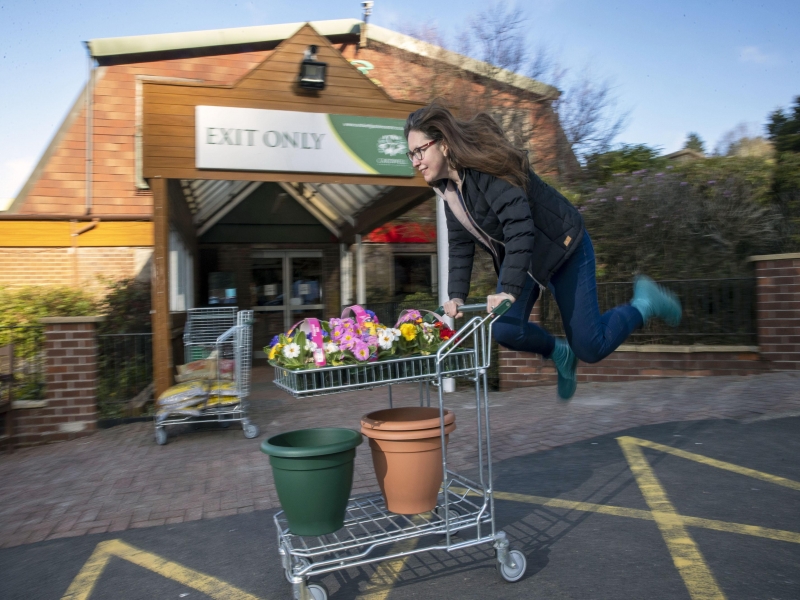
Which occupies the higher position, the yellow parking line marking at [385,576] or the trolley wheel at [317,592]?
the trolley wheel at [317,592]

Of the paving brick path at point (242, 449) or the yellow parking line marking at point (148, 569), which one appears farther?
the paving brick path at point (242, 449)

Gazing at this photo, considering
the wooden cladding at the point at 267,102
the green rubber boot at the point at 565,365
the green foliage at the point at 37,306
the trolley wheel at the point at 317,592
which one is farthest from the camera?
the green foliage at the point at 37,306

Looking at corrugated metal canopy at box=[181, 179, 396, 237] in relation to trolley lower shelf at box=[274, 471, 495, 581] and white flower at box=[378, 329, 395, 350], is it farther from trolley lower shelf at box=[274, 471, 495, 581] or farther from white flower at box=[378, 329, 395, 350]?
white flower at box=[378, 329, 395, 350]

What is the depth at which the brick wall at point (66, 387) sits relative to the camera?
659 cm

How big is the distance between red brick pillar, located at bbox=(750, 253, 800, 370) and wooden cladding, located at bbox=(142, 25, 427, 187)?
4.27 metres

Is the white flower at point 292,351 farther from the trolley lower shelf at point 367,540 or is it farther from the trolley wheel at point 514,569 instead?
the trolley wheel at point 514,569

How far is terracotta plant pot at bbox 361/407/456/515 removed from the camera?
9.65 feet

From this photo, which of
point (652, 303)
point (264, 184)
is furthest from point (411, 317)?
point (264, 184)

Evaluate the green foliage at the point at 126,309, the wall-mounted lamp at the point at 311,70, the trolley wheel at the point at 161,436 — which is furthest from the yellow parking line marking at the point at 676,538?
the green foliage at the point at 126,309

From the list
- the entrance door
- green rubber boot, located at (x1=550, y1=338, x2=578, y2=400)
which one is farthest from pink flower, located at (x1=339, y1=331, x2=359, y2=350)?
the entrance door

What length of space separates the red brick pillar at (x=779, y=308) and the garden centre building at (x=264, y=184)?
4345mm

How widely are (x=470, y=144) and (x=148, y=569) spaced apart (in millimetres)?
2707

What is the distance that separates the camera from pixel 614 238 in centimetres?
880

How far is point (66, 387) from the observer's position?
263 inches
